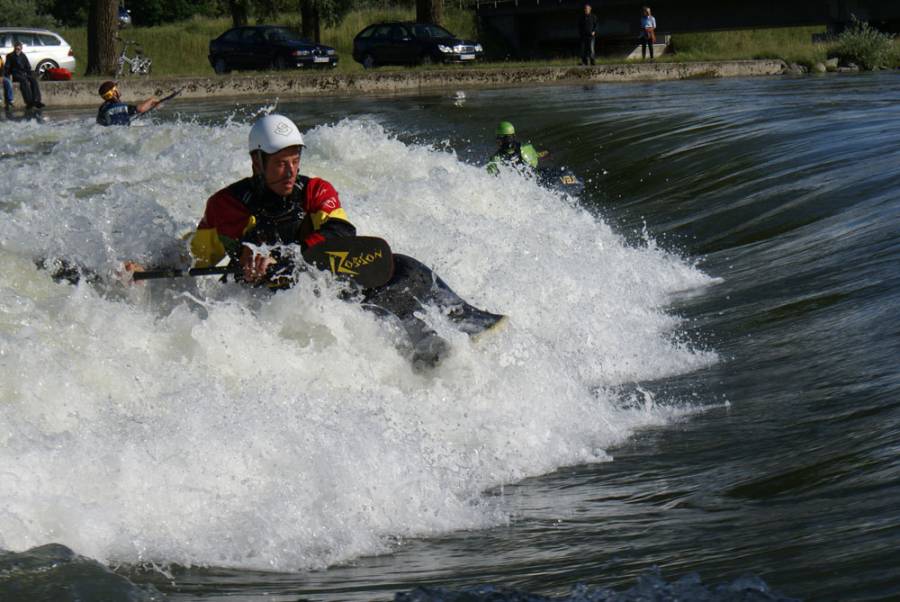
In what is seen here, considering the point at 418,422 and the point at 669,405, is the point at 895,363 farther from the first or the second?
the point at 418,422

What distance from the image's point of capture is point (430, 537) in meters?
4.99

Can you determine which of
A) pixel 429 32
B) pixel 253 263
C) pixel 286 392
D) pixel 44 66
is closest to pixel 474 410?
pixel 286 392

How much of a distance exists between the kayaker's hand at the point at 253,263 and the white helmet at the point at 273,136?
571 mm

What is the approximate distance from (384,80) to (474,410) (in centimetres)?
2318

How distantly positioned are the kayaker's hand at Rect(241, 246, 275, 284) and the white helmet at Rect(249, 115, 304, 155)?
571mm

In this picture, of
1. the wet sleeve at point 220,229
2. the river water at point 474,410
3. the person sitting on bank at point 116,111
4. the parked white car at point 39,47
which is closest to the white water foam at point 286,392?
the river water at point 474,410

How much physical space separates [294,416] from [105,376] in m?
1.36

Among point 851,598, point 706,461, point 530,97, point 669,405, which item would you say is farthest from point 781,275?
point 530,97

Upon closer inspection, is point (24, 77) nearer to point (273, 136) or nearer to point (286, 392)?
point (273, 136)

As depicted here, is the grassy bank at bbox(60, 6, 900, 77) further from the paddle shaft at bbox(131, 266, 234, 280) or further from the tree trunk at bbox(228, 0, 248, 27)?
the paddle shaft at bbox(131, 266, 234, 280)

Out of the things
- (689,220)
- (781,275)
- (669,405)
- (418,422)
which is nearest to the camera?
(418,422)

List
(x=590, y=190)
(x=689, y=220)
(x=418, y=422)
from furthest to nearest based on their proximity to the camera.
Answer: (x=590, y=190) < (x=689, y=220) < (x=418, y=422)

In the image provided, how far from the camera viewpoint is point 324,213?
717 cm

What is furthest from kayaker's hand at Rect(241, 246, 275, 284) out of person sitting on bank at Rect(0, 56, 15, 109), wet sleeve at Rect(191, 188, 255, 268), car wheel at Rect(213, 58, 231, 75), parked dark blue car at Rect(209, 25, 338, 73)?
car wheel at Rect(213, 58, 231, 75)
